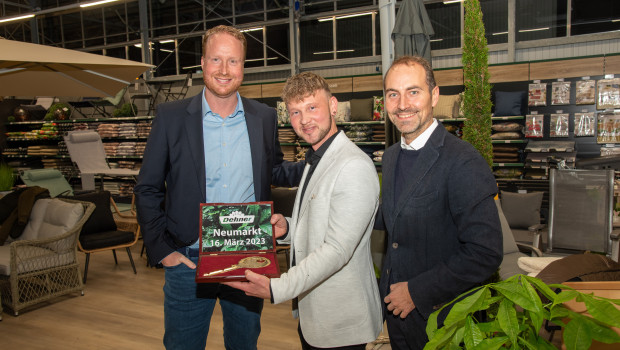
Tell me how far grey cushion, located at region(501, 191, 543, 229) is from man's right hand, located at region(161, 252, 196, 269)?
4.01m

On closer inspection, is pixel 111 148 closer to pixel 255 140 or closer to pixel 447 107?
pixel 447 107

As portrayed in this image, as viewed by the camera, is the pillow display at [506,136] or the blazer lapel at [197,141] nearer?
the blazer lapel at [197,141]

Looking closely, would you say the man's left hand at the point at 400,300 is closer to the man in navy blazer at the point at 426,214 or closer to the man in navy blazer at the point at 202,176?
the man in navy blazer at the point at 426,214

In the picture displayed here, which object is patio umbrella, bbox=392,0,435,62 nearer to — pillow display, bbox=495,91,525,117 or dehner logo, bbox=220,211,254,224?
pillow display, bbox=495,91,525,117

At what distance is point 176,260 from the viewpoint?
1.72 metres

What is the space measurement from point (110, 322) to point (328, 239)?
3379 millimetres

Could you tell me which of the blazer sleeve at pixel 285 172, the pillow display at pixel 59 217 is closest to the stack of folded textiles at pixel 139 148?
the pillow display at pixel 59 217

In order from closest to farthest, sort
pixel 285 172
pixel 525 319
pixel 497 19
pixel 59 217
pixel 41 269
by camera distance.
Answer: pixel 525 319, pixel 285 172, pixel 41 269, pixel 59 217, pixel 497 19

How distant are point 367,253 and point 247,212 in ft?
1.47

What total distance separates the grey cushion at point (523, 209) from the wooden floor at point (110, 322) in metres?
2.40

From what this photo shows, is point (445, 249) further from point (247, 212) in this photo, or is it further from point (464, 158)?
point (247, 212)

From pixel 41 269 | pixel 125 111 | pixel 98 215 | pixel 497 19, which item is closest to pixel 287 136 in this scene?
pixel 98 215

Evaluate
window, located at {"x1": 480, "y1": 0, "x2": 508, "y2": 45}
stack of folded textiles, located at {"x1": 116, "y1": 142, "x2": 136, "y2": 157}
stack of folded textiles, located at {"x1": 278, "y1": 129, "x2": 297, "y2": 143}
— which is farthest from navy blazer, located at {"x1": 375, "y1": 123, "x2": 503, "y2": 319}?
window, located at {"x1": 480, "y1": 0, "x2": 508, "y2": 45}

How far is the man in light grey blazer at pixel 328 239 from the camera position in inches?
54.1
